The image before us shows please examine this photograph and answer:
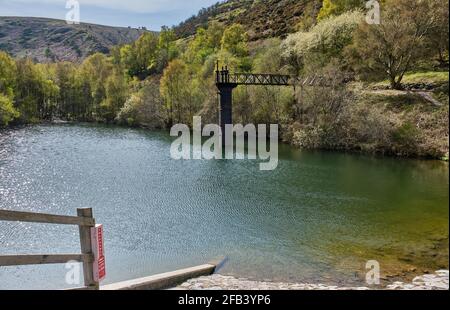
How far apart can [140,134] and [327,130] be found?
2775 centimetres

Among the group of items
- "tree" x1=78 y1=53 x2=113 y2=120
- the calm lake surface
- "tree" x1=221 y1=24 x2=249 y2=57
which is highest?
"tree" x1=221 y1=24 x2=249 y2=57

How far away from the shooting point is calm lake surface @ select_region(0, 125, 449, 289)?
1366 centimetres

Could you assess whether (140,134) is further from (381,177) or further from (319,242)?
(319,242)

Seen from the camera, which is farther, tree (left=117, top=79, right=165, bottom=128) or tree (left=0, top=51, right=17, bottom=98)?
tree (left=117, top=79, right=165, bottom=128)

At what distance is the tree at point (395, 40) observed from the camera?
132 feet

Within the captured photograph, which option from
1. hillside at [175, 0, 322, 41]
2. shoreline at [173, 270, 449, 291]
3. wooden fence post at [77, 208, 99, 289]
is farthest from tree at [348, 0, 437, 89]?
wooden fence post at [77, 208, 99, 289]

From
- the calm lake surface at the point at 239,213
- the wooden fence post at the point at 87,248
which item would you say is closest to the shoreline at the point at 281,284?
the calm lake surface at the point at 239,213

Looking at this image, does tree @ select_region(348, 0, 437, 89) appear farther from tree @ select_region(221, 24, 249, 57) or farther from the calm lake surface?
tree @ select_region(221, 24, 249, 57)

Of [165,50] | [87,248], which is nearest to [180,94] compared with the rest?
[165,50]

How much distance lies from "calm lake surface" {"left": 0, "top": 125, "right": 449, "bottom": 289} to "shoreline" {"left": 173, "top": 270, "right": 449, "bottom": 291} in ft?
2.78

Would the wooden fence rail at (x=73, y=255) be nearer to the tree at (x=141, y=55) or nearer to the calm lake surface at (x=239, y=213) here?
the calm lake surface at (x=239, y=213)

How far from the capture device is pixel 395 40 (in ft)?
137

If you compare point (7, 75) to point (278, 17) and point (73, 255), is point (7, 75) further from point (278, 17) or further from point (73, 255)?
point (73, 255)

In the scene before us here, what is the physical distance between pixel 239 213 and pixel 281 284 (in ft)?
29.3
